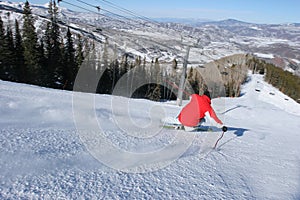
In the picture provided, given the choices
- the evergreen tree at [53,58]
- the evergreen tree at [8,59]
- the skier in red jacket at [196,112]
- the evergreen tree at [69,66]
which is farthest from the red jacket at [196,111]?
the evergreen tree at [69,66]

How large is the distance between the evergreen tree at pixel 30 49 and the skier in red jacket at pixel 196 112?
32.8 meters

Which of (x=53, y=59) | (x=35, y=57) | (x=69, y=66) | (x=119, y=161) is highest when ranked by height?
(x=119, y=161)

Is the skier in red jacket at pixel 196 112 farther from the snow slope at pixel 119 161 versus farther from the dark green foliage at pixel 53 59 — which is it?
the dark green foliage at pixel 53 59

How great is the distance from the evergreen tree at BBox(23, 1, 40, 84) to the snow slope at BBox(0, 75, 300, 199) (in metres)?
30.5

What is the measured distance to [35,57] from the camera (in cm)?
3422

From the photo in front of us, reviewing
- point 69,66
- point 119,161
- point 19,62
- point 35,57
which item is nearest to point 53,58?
point 69,66

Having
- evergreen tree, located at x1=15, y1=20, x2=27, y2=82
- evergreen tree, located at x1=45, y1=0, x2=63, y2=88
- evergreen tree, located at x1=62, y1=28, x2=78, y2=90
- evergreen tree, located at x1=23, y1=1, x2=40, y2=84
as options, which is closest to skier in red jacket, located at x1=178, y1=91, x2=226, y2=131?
evergreen tree, located at x1=23, y1=1, x2=40, y2=84

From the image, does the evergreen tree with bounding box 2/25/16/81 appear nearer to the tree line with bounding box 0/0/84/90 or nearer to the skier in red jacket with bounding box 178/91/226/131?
the tree line with bounding box 0/0/84/90

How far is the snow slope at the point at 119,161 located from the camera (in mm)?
3346

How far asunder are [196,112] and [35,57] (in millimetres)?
34299

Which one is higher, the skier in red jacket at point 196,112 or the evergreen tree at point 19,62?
the skier in red jacket at point 196,112

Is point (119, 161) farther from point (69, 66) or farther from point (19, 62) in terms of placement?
point (69, 66)

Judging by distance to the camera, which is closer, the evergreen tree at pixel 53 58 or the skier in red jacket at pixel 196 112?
the skier in red jacket at pixel 196 112

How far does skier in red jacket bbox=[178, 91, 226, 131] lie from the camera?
6456mm
